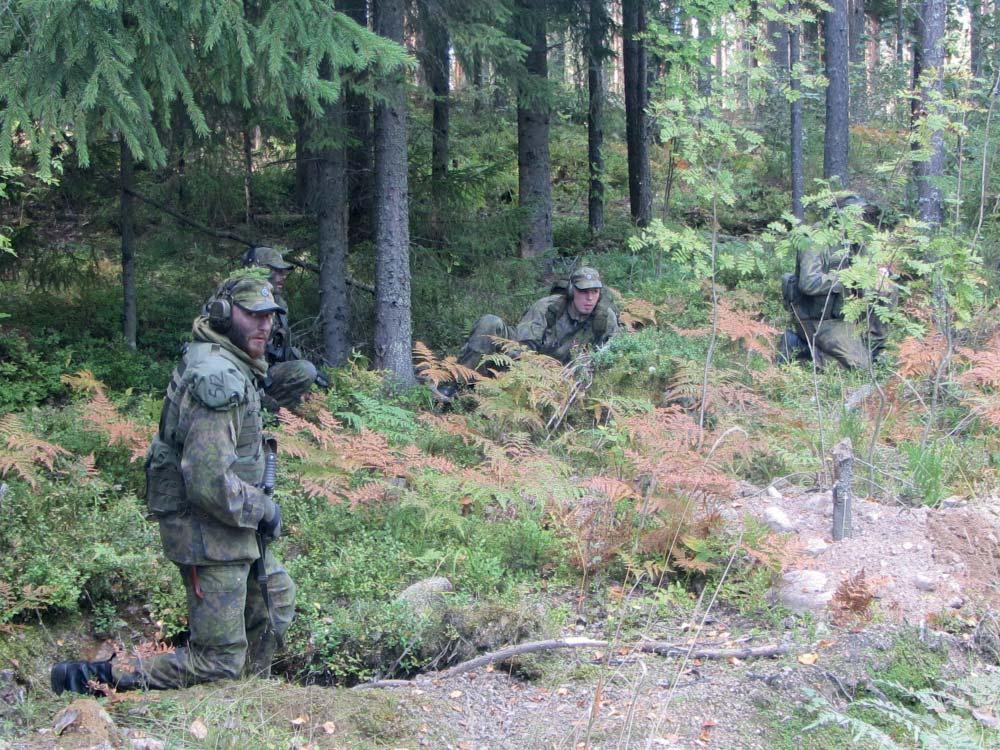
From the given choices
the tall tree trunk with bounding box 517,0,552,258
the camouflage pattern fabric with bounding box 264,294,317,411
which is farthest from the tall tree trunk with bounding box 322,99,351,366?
the tall tree trunk with bounding box 517,0,552,258

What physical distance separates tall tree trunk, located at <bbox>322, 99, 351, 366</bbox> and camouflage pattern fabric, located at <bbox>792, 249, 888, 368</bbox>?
15.9 feet

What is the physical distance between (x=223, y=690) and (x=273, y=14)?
494cm

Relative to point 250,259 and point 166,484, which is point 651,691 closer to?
point 166,484

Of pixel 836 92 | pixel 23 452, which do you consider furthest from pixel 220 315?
pixel 836 92

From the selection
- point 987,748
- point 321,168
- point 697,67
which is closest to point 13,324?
point 321,168

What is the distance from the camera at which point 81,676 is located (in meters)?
4.51

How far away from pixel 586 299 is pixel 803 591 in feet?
15.9

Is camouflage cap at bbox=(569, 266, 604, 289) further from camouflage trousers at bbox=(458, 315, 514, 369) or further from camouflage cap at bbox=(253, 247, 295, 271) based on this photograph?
camouflage cap at bbox=(253, 247, 295, 271)

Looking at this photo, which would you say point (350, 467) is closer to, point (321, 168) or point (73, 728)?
point (73, 728)

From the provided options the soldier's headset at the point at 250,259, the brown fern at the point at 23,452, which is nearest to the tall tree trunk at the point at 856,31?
the soldier's headset at the point at 250,259

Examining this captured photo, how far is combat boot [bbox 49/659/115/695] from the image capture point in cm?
450

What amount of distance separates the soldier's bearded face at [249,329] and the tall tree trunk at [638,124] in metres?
12.1

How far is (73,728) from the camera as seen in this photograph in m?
4.05

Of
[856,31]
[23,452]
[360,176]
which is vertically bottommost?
[23,452]
